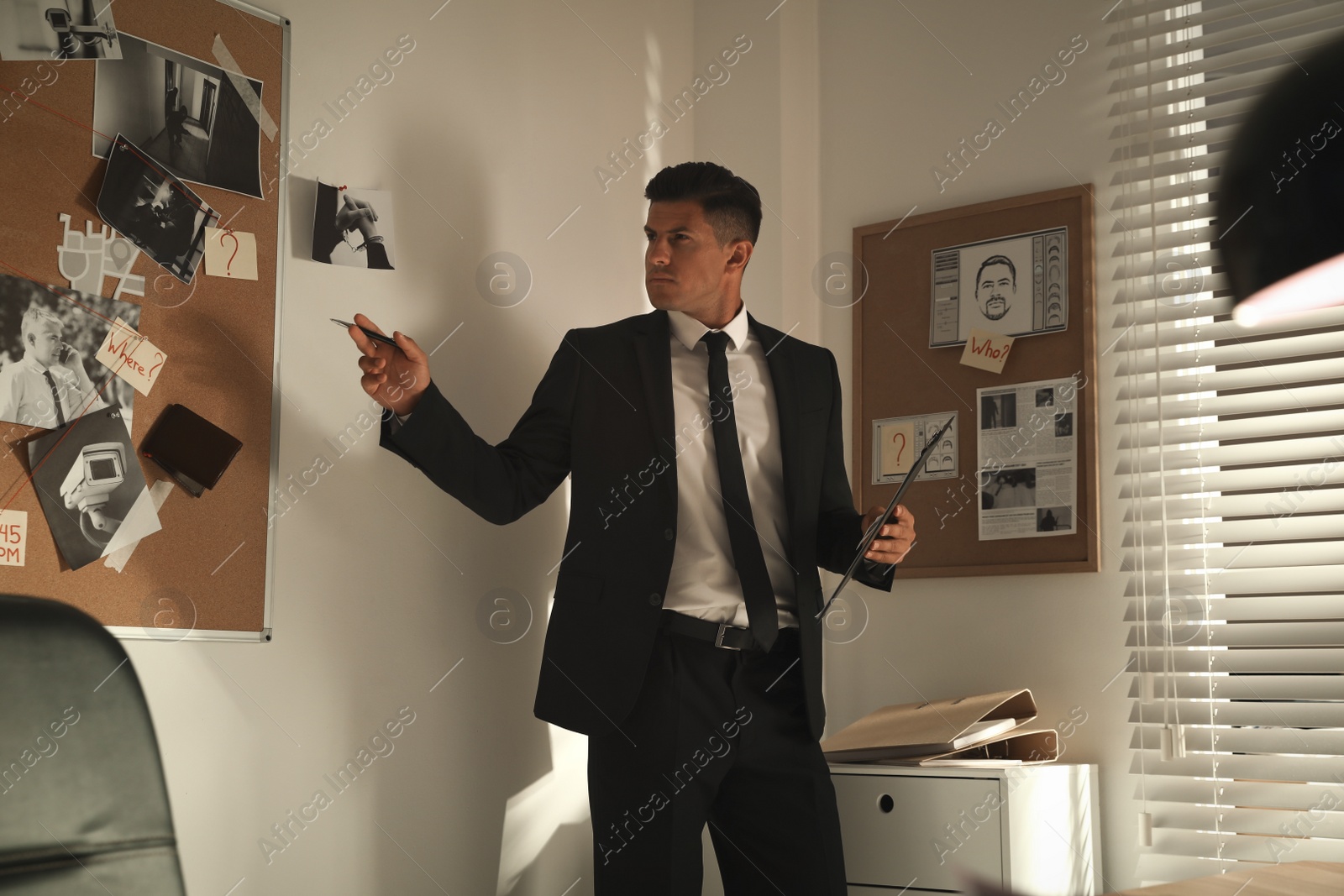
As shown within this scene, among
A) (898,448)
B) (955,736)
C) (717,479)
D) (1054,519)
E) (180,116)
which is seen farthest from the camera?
(898,448)

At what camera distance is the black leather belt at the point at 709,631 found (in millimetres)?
1896

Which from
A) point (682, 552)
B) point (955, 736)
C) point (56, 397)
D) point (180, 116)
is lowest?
point (955, 736)

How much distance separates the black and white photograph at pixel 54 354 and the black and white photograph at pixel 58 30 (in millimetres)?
325

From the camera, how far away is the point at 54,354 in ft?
4.90

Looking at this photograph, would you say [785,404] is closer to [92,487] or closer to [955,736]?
[955,736]

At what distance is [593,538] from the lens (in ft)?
6.38

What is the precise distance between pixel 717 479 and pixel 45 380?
109 cm

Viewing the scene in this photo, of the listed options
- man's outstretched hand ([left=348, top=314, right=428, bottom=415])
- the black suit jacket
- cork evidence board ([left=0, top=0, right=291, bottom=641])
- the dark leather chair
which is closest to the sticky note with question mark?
cork evidence board ([left=0, top=0, right=291, bottom=641])

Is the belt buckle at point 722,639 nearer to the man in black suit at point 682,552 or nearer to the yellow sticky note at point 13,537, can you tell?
the man in black suit at point 682,552

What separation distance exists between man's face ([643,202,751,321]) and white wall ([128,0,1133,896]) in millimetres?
294

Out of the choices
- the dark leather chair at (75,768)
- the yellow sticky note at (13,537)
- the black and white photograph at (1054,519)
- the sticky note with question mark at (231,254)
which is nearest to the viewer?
the dark leather chair at (75,768)

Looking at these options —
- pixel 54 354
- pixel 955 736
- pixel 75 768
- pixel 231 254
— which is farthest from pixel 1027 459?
pixel 75 768

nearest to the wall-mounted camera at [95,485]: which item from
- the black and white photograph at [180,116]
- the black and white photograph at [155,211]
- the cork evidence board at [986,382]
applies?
the black and white photograph at [155,211]

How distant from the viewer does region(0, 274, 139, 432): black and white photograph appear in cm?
145
